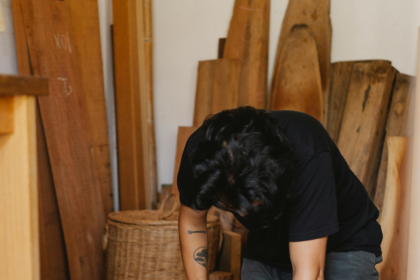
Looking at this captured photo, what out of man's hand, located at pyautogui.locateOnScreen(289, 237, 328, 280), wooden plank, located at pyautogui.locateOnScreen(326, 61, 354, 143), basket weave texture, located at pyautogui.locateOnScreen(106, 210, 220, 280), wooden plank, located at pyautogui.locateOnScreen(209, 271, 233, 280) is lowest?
wooden plank, located at pyautogui.locateOnScreen(209, 271, 233, 280)

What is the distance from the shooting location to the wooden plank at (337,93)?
2207mm

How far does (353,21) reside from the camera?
2264 mm

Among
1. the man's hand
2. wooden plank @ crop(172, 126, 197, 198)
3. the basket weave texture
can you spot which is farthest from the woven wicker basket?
the man's hand

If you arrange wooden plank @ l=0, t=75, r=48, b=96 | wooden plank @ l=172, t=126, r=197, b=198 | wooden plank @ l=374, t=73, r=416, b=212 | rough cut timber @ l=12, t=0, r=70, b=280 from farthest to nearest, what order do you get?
wooden plank @ l=172, t=126, r=197, b=198 → wooden plank @ l=374, t=73, r=416, b=212 → rough cut timber @ l=12, t=0, r=70, b=280 → wooden plank @ l=0, t=75, r=48, b=96

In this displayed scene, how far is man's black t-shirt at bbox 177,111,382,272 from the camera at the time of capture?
0.96m

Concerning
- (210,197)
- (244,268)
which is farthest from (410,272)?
(210,197)

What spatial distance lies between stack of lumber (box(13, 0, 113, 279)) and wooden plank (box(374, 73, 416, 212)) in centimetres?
147

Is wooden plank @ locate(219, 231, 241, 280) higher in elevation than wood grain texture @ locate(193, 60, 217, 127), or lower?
lower

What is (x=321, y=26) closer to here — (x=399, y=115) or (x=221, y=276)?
(x=399, y=115)

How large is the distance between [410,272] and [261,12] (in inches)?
61.4

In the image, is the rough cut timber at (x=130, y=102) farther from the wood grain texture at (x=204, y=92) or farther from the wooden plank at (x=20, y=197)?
the wooden plank at (x=20, y=197)

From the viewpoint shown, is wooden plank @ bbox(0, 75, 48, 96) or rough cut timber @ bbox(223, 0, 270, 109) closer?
wooden plank @ bbox(0, 75, 48, 96)

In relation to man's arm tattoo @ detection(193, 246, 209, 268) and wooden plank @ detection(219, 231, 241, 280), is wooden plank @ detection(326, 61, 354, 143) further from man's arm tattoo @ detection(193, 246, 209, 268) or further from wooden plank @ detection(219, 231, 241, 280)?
man's arm tattoo @ detection(193, 246, 209, 268)

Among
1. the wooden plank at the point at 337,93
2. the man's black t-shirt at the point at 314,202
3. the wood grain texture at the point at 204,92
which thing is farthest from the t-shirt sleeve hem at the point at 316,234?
the wood grain texture at the point at 204,92
